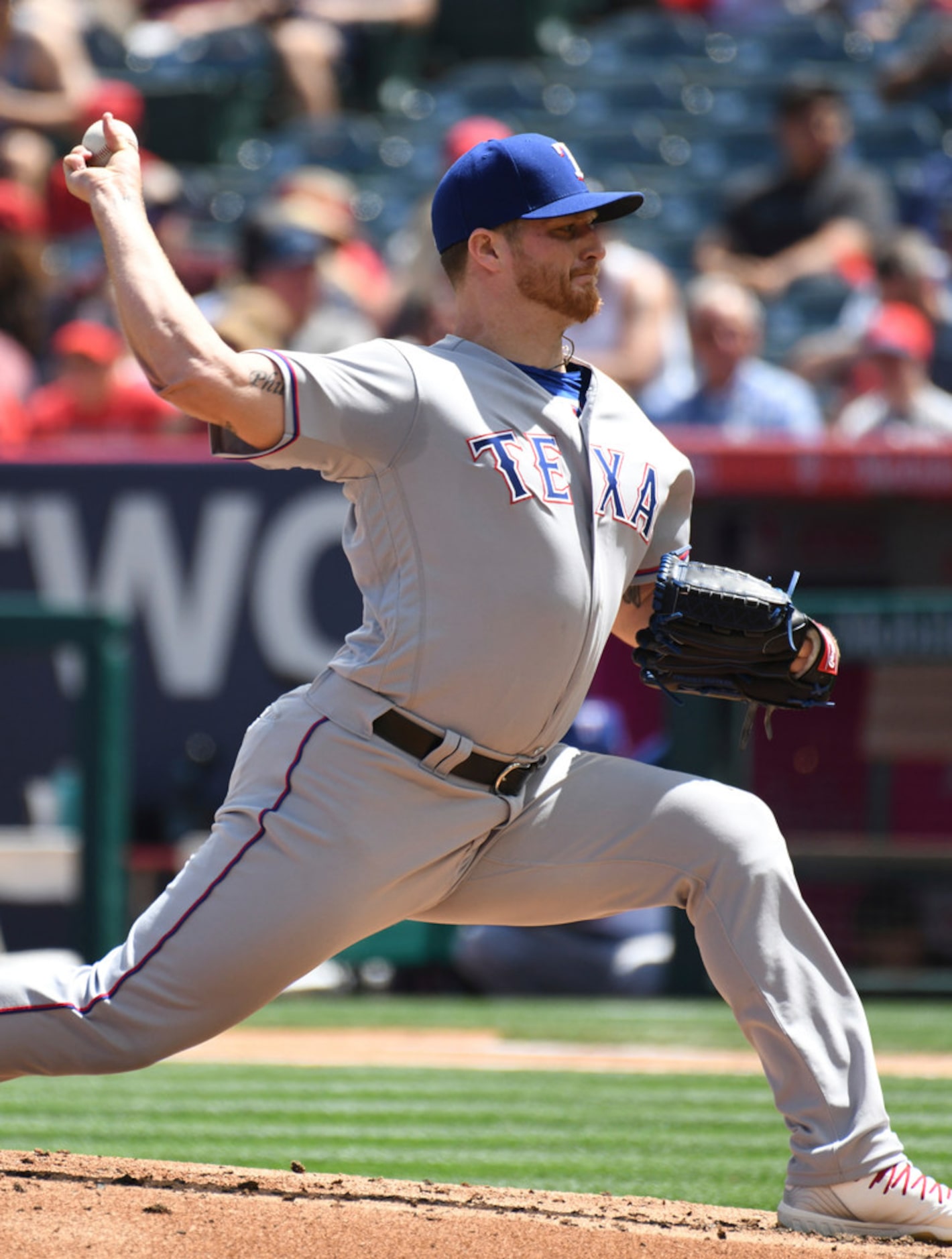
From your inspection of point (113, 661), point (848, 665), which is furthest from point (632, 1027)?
point (113, 661)

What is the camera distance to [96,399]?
28.9 feet

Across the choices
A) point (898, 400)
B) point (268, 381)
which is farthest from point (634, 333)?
point (268, 381)

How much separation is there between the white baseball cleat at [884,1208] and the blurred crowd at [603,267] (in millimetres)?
5014

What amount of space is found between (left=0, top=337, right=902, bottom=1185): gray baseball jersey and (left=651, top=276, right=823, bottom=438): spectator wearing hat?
501cm

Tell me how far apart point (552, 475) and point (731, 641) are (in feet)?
1.48

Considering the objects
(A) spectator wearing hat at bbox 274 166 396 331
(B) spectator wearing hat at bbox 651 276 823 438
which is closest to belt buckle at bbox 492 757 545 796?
(B) spectator wearing hat at bbox 651 276 823 438

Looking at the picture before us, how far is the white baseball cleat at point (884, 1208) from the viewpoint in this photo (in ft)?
10.5

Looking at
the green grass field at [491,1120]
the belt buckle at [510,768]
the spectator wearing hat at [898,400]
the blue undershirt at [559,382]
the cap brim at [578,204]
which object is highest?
the cap brim at [578,204]

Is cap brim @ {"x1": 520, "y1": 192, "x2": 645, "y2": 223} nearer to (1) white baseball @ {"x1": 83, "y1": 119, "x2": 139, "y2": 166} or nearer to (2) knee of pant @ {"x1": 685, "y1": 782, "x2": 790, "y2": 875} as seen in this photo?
(1) white baseball @ {"x1": 83, "y1": 119, "x2": 139, "y2": 166}

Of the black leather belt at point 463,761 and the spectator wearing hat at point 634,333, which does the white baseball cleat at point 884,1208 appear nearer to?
the black leather belt at point 463,761

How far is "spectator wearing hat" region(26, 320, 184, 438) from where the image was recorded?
8.70 m

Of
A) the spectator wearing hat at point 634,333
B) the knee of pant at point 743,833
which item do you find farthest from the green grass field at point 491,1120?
the spectator wearing hat at point 634,333

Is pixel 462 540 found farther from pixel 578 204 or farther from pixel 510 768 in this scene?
pixel 578 204

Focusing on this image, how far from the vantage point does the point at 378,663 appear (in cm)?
320
